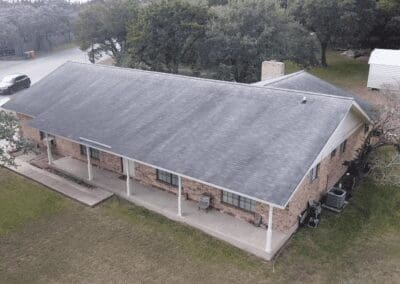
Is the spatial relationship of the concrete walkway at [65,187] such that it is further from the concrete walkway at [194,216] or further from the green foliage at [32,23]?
the green foliage at [32,23]

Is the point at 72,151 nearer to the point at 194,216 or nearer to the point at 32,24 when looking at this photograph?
the point at 194,216

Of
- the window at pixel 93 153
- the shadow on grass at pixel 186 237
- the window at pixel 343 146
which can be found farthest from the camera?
the window at pixel 93 153

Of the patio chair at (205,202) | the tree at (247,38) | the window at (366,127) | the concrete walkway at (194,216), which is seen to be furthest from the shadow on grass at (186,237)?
the tree at (247,38)

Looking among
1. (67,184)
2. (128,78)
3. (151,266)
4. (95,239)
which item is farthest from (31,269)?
(128,78)

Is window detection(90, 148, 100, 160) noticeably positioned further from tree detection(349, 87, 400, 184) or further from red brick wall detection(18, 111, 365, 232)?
tree detection(349, 87, 400, 184)

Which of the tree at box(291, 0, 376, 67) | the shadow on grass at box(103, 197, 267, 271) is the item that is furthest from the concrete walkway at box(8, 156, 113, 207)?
the tree at box(291, 0, 376, 67)

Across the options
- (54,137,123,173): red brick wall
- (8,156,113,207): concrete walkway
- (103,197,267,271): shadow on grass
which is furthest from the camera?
(54,137,123,173): red brick wall
